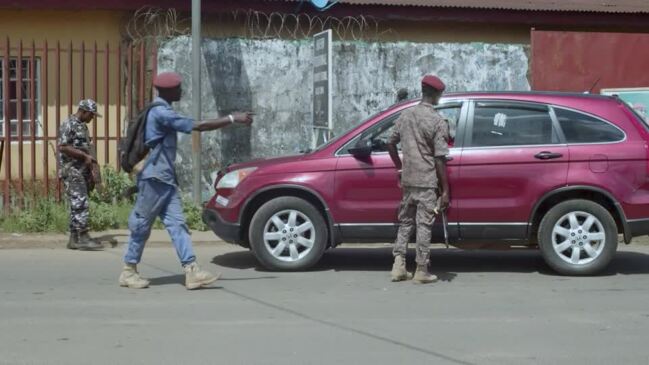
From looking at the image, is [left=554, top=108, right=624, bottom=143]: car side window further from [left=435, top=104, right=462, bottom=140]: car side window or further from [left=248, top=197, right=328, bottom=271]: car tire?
[left=248, top=197, right=328, bottom=271]: car tire

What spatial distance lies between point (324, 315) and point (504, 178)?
96.5 inches

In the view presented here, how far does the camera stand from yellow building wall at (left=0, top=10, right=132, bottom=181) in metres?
12.7

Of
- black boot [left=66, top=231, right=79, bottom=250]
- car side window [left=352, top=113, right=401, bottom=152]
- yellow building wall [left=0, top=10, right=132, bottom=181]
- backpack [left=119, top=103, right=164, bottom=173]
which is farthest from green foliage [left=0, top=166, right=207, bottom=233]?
car side window [left=352, top=113, right=401, bottom=152]

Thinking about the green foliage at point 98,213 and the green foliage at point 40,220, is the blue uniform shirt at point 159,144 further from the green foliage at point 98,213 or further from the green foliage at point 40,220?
the green foliage at point 40,220

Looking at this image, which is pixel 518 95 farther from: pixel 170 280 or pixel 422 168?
pixel 170 280

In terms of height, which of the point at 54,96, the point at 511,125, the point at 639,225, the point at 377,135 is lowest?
the point at 639,225

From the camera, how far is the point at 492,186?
8586 millimetres

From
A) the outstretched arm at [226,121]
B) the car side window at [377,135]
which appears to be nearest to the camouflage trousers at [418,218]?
the car side window at [377,135]

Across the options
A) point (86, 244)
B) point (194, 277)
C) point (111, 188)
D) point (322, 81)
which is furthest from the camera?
point (111, 188)

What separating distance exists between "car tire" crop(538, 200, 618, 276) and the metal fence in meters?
6.24

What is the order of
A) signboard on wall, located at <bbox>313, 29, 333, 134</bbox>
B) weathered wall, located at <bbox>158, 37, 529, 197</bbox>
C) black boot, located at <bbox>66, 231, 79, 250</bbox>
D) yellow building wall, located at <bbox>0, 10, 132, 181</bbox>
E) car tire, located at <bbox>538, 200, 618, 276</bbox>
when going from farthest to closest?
1. weathered wall, located at <bbox>158, 37, 529, 197</bbox>
2. yellow building wall, located at <bbox>0, 10, 132, 181</bbox>
3. signboard on wall, located at <bbox>313, 29, 333, 134</bbox>
4. black boot, located at <bbox>66, 231, 79, 250</bbox>
5. car tire, located at <bbox>538, 200, 618, 276</bbox>

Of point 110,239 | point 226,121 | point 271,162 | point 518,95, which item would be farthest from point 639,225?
point 110,239

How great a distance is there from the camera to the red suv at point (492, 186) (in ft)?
28.1

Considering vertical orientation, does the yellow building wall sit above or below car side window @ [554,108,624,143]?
above
